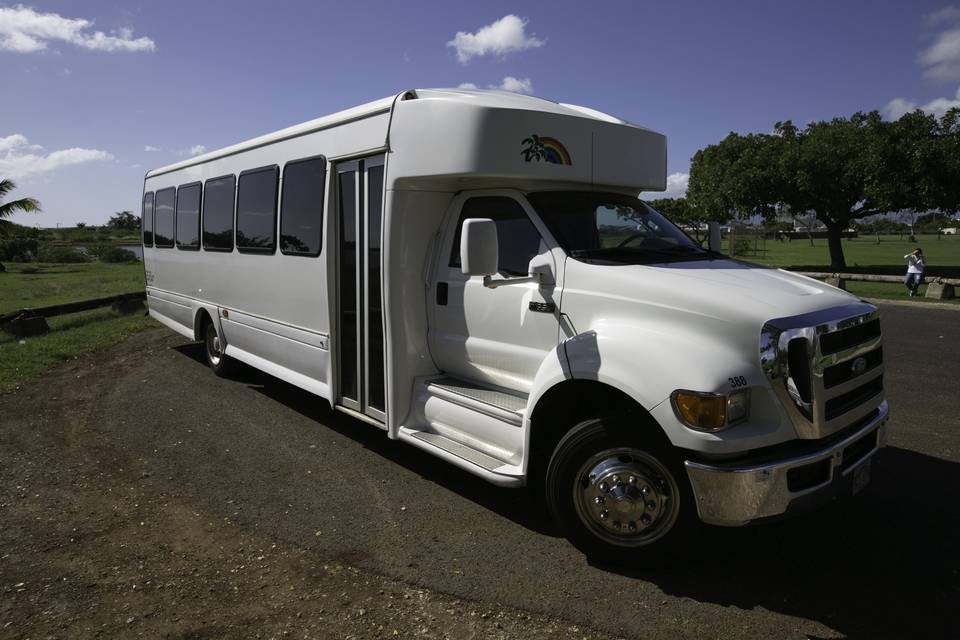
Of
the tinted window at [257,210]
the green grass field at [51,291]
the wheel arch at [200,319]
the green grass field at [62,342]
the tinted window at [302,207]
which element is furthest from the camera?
the green grass field at [51,291]

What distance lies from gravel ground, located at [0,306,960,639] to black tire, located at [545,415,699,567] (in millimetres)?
188

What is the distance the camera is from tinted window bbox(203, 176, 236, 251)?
7816 millimetres

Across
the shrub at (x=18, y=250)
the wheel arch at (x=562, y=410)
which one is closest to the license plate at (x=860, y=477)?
the wheel arch at (x=562, y=410)

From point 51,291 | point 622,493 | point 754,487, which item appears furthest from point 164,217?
point 51,291

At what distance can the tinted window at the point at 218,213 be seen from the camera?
25.6 ft

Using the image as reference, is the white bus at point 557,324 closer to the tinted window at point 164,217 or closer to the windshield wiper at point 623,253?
the windshield wiper at point 623,253

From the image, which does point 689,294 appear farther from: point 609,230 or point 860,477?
point 860,477

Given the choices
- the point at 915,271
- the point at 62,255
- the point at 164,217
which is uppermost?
the point at 62,255

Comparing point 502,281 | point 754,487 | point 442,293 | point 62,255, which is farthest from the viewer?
point 62,255

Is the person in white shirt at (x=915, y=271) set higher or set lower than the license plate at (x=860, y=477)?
higher

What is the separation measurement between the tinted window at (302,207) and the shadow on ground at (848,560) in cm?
255

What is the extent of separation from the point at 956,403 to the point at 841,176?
874 inches

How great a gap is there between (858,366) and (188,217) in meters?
8.27

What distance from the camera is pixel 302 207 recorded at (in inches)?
247
